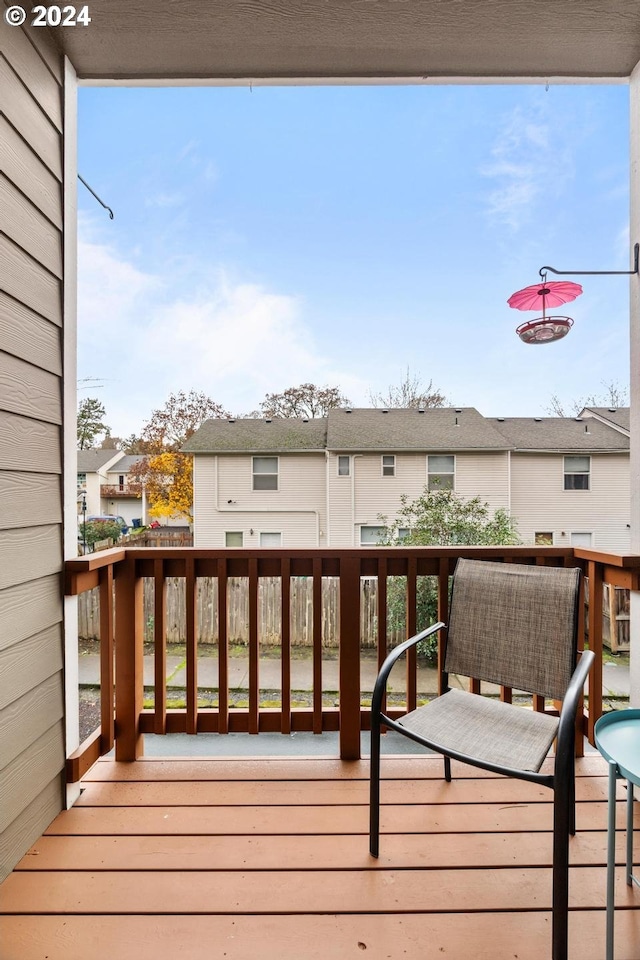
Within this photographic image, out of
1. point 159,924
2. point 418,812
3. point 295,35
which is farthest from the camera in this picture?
point 295,35

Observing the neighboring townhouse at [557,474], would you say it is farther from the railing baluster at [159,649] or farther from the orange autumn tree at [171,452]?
the orange autumn tree at [171,452]

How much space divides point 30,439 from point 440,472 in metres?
4.31

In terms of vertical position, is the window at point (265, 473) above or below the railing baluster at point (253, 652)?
above

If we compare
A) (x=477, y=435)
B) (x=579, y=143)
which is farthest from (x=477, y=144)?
(x=477, y=435)

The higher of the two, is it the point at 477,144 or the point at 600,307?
the point at 477,144

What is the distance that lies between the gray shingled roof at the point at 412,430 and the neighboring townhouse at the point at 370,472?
0.01 m

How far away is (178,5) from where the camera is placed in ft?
4.77

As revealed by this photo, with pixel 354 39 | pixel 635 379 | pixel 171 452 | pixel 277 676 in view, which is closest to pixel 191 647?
pixel 635 379

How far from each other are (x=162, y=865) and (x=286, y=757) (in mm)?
637

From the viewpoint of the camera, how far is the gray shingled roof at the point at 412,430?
14.1ft

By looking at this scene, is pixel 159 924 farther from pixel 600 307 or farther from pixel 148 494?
pixel 600 307

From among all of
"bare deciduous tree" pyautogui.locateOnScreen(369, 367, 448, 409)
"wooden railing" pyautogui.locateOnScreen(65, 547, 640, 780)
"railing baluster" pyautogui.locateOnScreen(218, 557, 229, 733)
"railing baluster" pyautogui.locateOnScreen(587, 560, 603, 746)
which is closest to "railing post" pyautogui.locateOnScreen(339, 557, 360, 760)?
"wooden railing" pyautogui.locateOnScreen(65, 547, 640, 780)

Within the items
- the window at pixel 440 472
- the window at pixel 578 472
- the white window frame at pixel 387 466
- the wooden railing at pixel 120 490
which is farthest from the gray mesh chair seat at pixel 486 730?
the white window frame at pixel 387 466

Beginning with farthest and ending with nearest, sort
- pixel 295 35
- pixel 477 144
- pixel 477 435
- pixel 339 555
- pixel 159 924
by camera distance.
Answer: pixel 477 435, pixel 477 144, pixel 339 555, pixel 295 35, pixel 159 924
